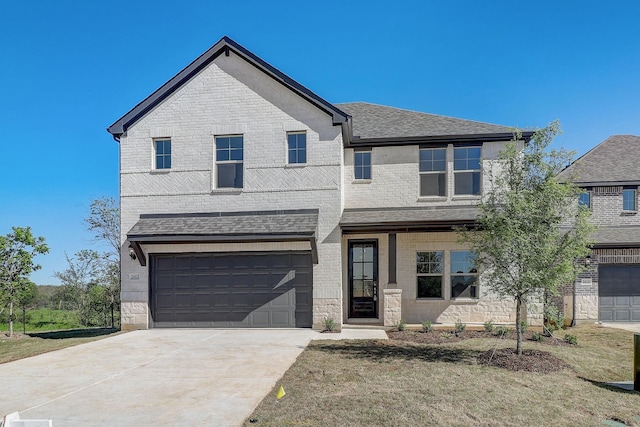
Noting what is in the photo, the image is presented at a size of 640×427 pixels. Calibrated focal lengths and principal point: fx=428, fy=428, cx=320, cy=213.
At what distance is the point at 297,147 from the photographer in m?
14.5

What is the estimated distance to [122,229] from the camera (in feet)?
48.4

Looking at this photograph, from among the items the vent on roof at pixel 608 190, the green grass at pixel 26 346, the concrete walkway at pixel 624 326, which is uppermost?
the vent on roof at pixel 608 190

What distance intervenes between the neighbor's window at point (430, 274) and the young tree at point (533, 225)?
5.51 m

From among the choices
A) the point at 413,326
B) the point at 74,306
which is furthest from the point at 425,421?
the point at 74,306

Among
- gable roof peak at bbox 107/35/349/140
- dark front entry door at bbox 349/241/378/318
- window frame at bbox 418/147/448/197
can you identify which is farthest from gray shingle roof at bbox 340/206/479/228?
gable roof peak at bbox 107/35/349/140

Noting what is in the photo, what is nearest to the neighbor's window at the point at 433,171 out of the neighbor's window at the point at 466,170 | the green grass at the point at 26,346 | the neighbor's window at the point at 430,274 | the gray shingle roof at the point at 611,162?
the neighbor's window at the point at 466,170

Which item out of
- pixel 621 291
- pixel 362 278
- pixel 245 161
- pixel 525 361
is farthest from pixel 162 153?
pixel 621 291

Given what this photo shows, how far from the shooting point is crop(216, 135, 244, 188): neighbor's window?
14656 millimetres

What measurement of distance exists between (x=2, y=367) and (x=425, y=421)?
9290mm

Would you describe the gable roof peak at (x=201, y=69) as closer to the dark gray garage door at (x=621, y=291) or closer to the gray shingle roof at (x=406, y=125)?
the gray shingle roof at (x=406, y=125)

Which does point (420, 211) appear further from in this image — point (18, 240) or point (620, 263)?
point (18, 240)

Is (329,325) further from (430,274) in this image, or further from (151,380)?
(151,380)

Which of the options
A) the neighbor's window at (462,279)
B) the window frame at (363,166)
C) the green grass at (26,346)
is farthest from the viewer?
the window frame at (363,166)

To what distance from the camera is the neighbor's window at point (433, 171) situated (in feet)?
50.9
